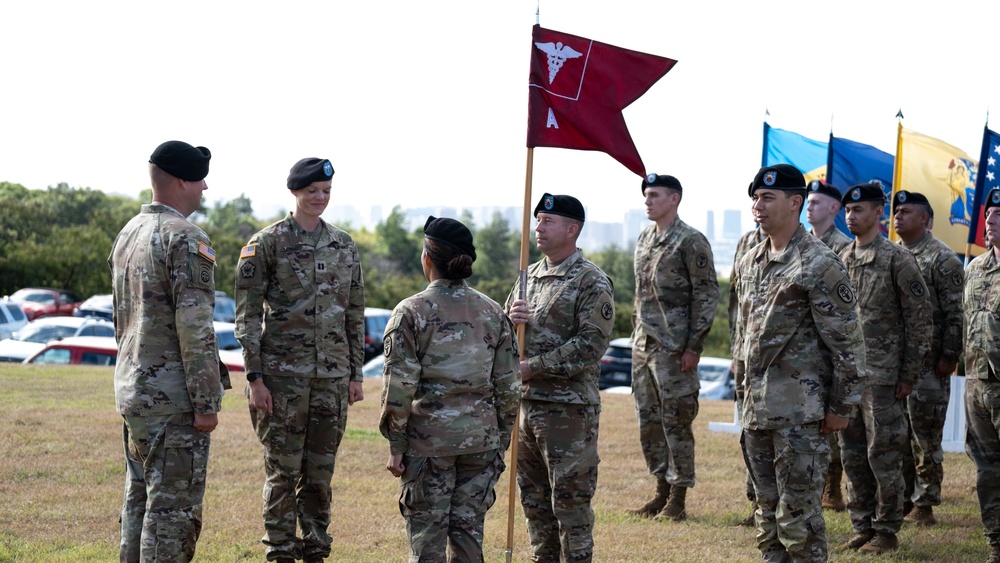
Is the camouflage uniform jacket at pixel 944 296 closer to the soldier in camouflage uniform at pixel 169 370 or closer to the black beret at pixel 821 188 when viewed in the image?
the black beret at pixel 821 188

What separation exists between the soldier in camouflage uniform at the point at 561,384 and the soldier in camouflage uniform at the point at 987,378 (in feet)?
9.39

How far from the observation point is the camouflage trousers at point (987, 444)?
663 cm

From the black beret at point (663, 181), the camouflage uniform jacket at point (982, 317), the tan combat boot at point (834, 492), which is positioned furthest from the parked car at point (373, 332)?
the camouflage uniform jacket at point (982, 317)

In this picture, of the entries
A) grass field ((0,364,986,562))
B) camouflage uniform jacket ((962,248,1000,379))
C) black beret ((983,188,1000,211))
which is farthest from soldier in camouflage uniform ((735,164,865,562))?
black beret ((983,188,1000,211))

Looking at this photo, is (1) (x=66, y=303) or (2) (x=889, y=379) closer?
(2) (x=889, y=379)

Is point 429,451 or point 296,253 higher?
point 296,253

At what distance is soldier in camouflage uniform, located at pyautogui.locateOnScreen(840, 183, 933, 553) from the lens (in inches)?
279

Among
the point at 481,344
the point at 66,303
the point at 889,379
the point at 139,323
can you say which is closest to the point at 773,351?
the point at 481,344

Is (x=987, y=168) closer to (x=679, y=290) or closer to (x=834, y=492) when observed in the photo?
(x=834, y=492)

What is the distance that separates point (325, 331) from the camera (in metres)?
5.90

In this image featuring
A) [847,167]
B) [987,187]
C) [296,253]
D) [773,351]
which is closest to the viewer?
[773,351]

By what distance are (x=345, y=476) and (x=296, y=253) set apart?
146 inches

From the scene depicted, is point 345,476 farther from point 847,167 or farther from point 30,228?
point 30,228

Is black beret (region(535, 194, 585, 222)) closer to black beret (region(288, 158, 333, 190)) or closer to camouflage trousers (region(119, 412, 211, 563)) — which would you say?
black beret (region(288, 158, 333, 190))
